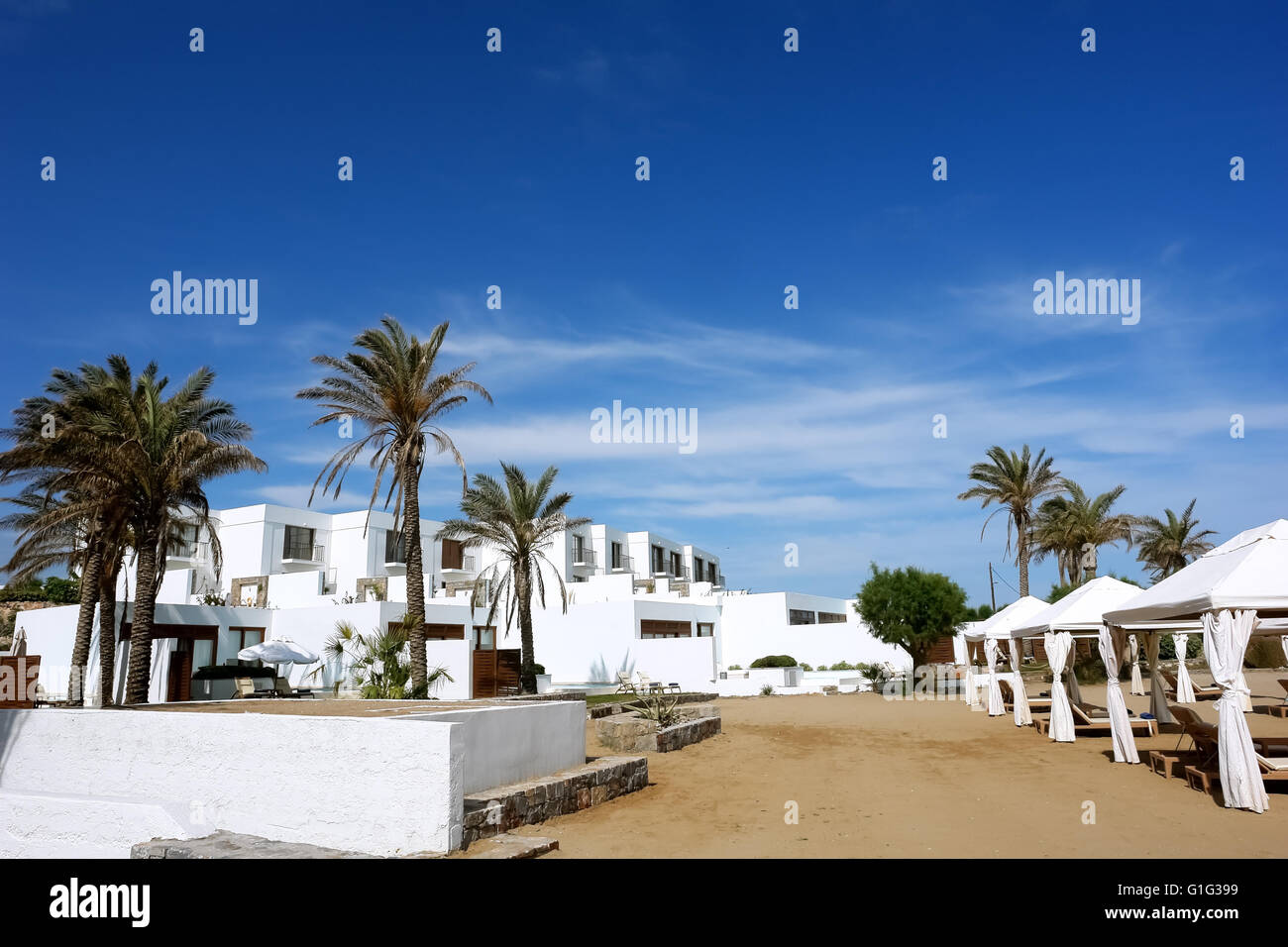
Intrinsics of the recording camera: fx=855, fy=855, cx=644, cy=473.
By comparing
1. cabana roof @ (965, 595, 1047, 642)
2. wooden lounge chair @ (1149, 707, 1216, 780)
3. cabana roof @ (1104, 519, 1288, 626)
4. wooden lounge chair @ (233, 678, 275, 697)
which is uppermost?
cabana roof @ (1104, 519, 1288, 626)

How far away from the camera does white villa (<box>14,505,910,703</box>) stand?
29922 millimetres

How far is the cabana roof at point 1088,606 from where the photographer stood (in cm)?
1570

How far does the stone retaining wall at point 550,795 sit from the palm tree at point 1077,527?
30.7 m

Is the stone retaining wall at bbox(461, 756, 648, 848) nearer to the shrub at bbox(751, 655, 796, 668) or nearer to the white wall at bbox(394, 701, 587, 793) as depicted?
the white wall at bbox(394, 701, 587, 793)

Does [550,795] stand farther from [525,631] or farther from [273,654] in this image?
[273,654]

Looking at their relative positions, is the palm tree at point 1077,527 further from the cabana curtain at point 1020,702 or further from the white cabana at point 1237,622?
the white cabana at point 1237,622

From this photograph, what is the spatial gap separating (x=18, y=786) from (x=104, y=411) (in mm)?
11684

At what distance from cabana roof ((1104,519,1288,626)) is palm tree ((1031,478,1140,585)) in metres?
27.3

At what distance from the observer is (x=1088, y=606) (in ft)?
52.5

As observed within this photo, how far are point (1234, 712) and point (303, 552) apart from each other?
47.6m

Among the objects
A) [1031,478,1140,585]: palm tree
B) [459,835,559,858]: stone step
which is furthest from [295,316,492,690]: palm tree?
[1031,478,1140,585]: palm tree

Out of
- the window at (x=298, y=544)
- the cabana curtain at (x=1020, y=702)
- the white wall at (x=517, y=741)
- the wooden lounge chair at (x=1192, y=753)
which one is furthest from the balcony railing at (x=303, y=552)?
the wooden lounge chair at (x=1192, y=753)

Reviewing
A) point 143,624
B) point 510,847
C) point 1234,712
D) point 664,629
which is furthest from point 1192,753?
point 664,629
